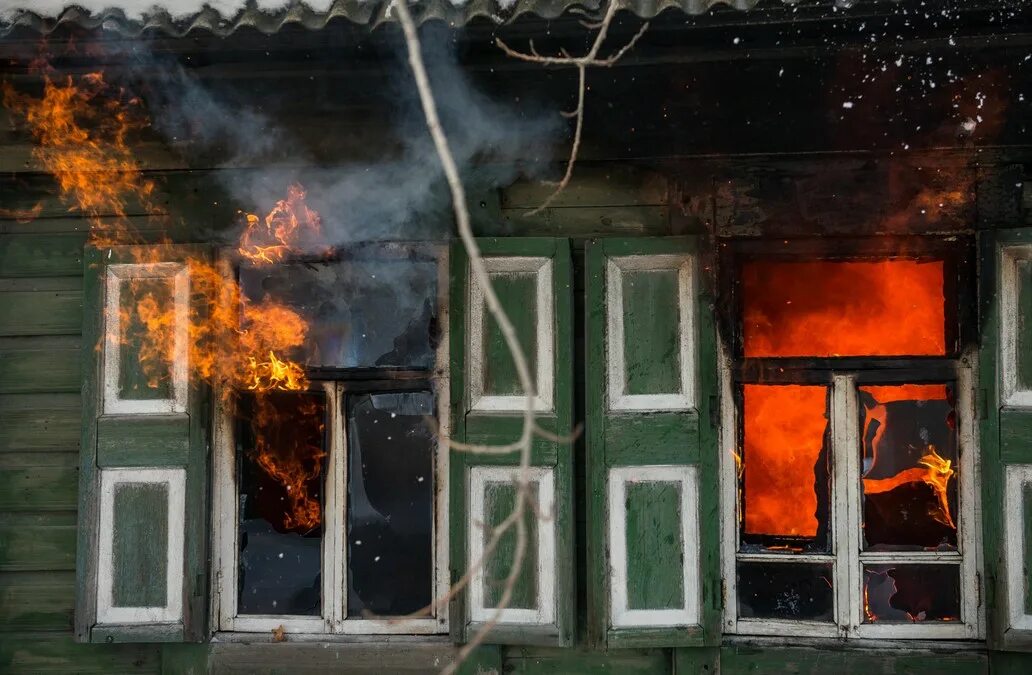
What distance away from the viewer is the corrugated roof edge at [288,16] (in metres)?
3.30

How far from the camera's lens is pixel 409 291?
418 cm

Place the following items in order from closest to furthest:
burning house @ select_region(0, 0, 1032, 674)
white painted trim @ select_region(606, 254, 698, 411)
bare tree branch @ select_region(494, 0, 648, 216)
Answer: bare tree branch @ select_region(494, 0, 648, 216), burning house @ select_region(0, 0, 1032, 674), white painted trim @ select_region(606, 254, 698, 411)

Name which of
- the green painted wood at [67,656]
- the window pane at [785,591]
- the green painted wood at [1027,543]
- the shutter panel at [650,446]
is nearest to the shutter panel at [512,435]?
the shutter panel at [650,446]

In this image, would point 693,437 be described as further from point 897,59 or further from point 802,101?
point 897,59

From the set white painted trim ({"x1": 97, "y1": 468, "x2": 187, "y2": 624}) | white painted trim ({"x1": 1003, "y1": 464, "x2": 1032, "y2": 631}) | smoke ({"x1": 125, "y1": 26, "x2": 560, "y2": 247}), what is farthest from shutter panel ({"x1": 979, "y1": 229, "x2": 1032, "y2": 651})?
white painted trim ({"x1": 97, "y1": 468, "x2": 187, "y2": 624})

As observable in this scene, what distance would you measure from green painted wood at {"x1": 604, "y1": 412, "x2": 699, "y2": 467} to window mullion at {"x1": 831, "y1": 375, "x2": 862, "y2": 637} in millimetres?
750

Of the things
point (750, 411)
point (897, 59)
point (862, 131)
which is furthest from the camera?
point (750, 411)

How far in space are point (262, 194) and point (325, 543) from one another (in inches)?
73.2

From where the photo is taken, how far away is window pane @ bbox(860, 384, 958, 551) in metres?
3.95

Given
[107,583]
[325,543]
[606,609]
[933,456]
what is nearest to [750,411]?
[933,456]

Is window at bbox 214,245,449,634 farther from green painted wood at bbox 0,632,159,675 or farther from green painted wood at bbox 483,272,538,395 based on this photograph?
green painted wood at bbox 0,632,159,675

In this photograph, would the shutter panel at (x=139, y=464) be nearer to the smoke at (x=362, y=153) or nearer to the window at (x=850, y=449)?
the smoke at (x=362, y=153)

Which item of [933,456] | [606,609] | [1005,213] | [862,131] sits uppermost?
[862,131]

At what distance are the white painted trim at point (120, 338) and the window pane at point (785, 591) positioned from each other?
9.91ft
